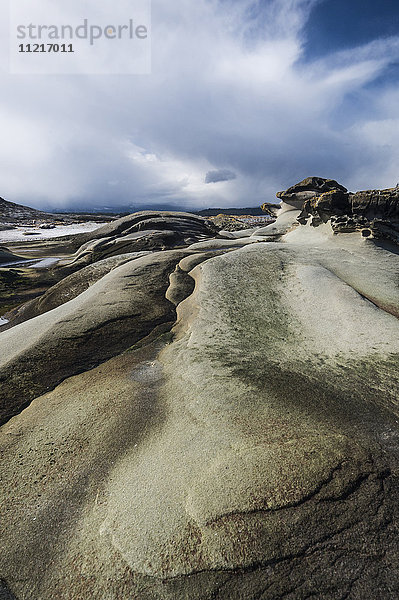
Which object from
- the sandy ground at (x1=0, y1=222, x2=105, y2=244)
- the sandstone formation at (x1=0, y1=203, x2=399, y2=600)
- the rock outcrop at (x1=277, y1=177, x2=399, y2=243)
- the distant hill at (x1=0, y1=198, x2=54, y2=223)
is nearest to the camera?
the sandstone formation at (x1=0, y1=203, x2=399, y2=600)

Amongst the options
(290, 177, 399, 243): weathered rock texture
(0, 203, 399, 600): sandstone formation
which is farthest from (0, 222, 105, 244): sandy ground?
(0, 203, 399, 600): sandstone formation

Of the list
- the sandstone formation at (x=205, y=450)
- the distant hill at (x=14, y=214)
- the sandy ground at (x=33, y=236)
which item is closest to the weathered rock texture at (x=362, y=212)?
the sandstone formation at (x=205, y=450)

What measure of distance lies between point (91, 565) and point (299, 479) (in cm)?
238

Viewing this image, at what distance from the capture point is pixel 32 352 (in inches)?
242

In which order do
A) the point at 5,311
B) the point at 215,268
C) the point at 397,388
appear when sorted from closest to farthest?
the point at 397,388 → the point at 215,268 → the point at 5,311

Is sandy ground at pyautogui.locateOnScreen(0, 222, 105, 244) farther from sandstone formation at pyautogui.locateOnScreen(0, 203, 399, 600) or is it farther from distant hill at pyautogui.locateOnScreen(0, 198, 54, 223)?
sandstone formation at pyautogui.locateOnScreen(0, 203, 399, 600)

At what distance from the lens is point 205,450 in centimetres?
375

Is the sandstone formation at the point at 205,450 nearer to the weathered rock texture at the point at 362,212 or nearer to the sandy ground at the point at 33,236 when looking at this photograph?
the weathered rock texture at the point at 362,212

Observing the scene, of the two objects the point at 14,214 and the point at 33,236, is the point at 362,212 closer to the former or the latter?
the point at 33,236

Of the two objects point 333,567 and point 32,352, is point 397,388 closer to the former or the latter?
→ point 333,567

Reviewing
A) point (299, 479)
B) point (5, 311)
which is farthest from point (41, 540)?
point (5, 311)

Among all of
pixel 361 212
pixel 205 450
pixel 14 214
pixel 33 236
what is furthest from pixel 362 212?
pixel 14 214

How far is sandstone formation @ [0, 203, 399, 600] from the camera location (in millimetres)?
2695

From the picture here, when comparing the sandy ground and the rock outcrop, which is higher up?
the rock outcrop
